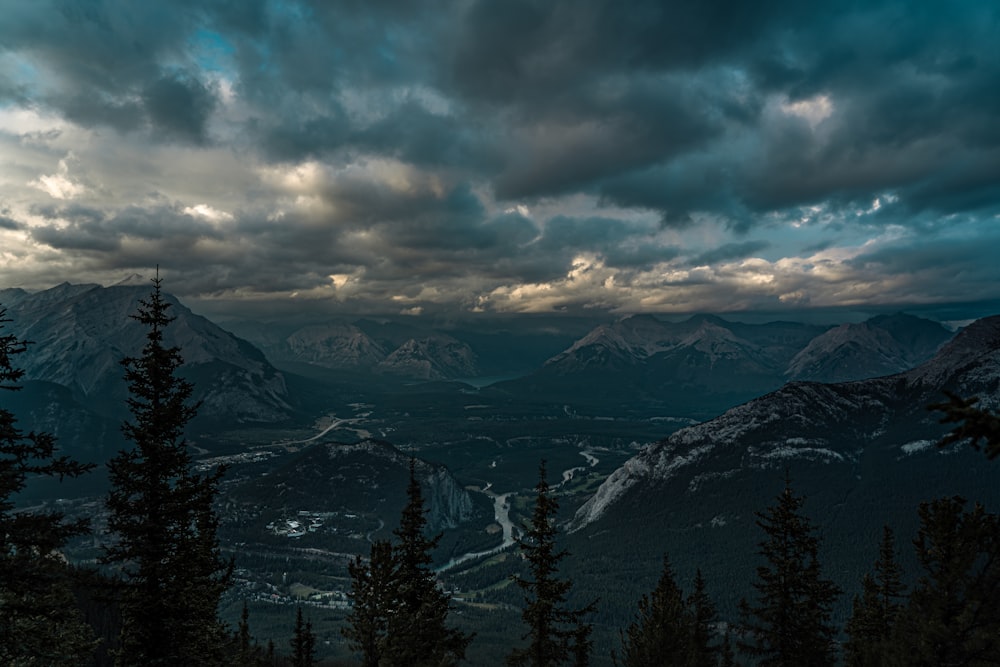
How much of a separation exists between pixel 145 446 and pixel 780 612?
34060 millimetres

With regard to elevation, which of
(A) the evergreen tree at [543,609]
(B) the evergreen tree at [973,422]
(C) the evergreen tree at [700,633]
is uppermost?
(B) the evergreen tree at [973,422]

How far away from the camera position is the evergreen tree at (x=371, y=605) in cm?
2603

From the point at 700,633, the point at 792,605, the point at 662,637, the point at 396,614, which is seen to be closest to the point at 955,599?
the point at 792,605

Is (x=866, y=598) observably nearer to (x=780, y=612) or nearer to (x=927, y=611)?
(x=780, y=612)

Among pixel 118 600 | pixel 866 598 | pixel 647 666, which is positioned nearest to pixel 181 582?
pixel 118 600

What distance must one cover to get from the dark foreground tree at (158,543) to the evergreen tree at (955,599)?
2603 cm

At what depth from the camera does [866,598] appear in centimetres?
4228

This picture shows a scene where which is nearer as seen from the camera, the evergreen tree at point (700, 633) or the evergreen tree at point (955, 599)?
the evergreen tree at point (955, 599)

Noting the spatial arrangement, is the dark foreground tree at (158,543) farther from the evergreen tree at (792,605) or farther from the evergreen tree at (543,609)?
the evergreen tree at (792,605)

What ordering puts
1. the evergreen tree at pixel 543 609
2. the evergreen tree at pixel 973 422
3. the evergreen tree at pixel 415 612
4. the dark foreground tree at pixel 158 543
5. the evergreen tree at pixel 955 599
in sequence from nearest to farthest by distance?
the evergreen tree at pixel 973 422
the evergreen tree at pixel 955 599
the dark foreground tree at pixel 158 543
the evergreen tree at pixel 415 612
the evergreen tree at pixel 543 609

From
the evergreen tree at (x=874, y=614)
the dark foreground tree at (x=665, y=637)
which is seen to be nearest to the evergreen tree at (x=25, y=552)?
the dark foreground tree at (x=665, y=637)

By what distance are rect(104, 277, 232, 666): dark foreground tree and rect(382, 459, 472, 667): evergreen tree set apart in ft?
25.8

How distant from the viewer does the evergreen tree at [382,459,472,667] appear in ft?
85.8

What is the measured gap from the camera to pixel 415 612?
29.2 meters
